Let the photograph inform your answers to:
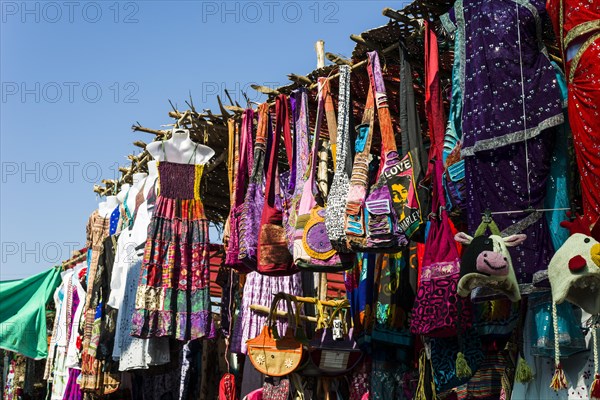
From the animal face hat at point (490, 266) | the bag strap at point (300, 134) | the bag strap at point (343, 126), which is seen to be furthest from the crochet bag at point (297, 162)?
the animal face hat at point (490, 266)

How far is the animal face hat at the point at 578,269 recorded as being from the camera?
3148 millimetres

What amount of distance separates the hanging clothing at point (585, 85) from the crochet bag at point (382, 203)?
930 millimetres

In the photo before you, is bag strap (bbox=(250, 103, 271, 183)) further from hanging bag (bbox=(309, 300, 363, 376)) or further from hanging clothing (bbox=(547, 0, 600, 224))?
hanging clothing (bbox=(547, 0, 600, 224))

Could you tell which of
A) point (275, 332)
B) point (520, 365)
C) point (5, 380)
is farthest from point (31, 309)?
point (520, 365)

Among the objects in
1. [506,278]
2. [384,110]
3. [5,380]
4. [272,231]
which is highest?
[384,110]

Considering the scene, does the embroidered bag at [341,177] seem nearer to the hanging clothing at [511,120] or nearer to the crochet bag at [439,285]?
the crochet bag at [439,285]

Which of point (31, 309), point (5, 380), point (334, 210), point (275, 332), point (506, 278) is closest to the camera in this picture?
point (506, 278)

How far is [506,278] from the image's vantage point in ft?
11.2

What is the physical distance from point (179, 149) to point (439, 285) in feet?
10.7

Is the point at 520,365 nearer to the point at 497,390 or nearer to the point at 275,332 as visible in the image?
the point at 497,390

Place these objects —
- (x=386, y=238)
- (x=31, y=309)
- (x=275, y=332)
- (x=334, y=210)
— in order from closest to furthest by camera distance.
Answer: (x=386, y=238) < (x=334, y=210) < (x=275, y=332) < (x=31, y=309)

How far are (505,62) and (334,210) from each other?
1.19 m

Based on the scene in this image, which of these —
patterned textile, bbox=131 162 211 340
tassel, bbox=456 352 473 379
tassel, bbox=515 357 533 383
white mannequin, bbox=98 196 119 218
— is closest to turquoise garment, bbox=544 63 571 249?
tassel, bbox=515 357 533 383

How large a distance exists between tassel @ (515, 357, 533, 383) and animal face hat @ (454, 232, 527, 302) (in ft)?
1.16
